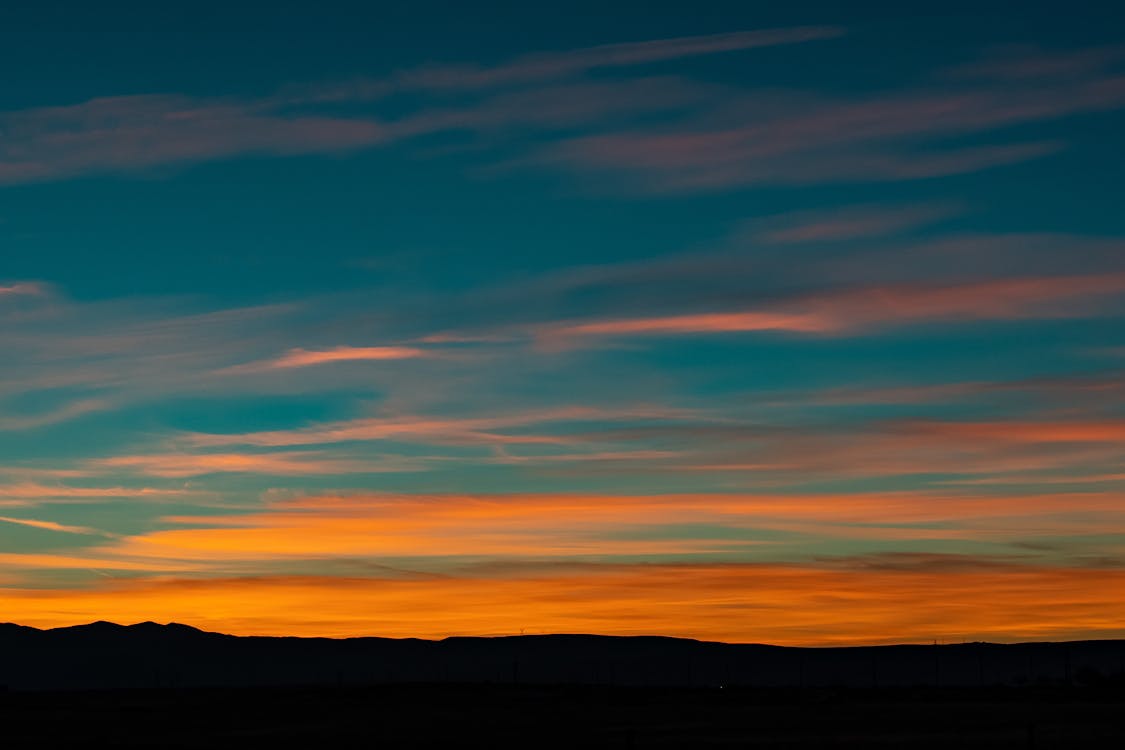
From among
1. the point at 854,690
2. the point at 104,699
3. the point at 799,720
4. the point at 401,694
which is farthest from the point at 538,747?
the point at 104,699

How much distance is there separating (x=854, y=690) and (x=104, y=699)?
74.7 m

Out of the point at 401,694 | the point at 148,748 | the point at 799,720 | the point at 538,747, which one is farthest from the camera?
the point at 401,694

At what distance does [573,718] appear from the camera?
4178 inches

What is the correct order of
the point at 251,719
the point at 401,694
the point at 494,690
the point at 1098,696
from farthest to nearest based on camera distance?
the point at 494,690 → the point at 401,694 → the point at 1098,696 → the point at 251,719

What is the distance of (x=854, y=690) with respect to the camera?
147m

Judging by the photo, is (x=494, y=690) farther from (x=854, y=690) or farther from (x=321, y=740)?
(x=321, y=740)

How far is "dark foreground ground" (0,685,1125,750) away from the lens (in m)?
79.8

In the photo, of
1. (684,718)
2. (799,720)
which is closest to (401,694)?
(684,718)

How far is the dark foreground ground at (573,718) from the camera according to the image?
79812mm

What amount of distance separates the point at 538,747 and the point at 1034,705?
54.1 meters

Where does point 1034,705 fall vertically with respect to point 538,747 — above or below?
above

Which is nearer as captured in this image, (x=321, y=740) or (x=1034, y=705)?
(x=321, y=740)

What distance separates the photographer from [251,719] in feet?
365

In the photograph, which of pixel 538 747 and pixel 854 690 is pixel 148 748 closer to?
pixel 538 747
